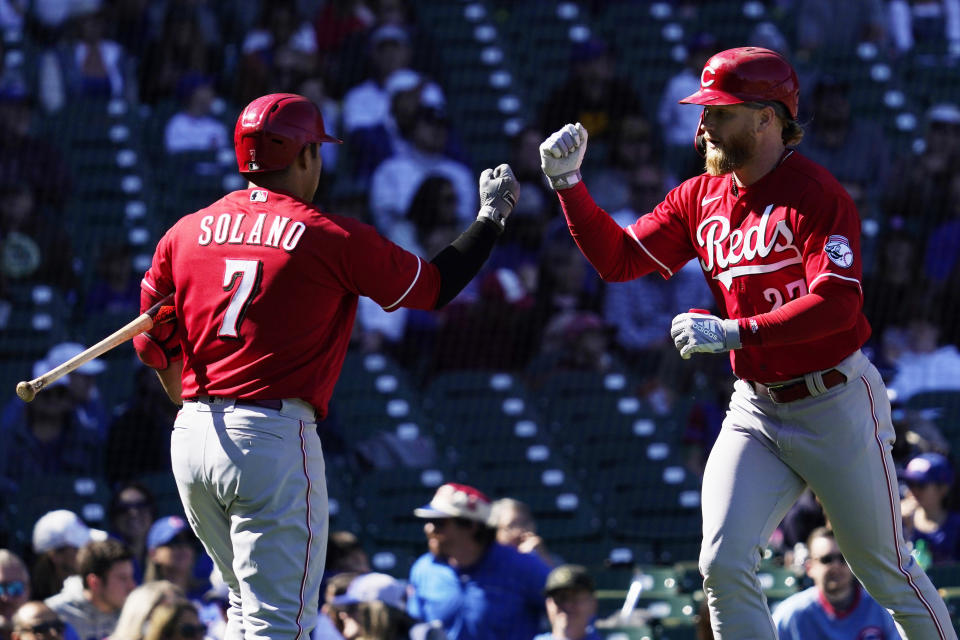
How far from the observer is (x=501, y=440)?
750cm

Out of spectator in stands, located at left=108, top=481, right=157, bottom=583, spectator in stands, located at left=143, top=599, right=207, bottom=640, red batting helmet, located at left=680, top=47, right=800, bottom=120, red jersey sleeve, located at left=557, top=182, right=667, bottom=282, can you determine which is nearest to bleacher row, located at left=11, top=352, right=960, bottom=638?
spectator in stands, located at left=108, top=481, right=157, bottom=583

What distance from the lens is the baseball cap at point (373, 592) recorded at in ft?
16.9

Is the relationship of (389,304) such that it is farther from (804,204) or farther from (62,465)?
(62,465)

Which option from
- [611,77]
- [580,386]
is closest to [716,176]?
[580,386]

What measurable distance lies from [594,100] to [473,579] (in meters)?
4.67

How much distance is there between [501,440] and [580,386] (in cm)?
52

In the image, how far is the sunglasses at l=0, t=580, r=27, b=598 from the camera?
17.8 feet

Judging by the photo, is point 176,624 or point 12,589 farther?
point 12,589

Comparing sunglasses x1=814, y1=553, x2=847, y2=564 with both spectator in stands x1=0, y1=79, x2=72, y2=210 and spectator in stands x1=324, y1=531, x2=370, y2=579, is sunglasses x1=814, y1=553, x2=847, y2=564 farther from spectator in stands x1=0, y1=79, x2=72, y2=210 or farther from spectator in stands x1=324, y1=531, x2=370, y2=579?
spectator in stands x1=0, y1=79, x2=72, y2=210

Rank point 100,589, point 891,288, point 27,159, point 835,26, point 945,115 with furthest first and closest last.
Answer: point 835,26 → point 945,115 → point 27,159 → point 891,288 → point 100,589

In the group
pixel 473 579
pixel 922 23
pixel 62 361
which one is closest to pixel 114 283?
pixel 62 361

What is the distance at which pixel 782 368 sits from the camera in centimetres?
359

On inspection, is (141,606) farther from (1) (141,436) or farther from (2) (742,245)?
(2) (742,245)

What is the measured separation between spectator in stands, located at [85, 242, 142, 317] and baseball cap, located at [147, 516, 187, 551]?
2.12 meters
